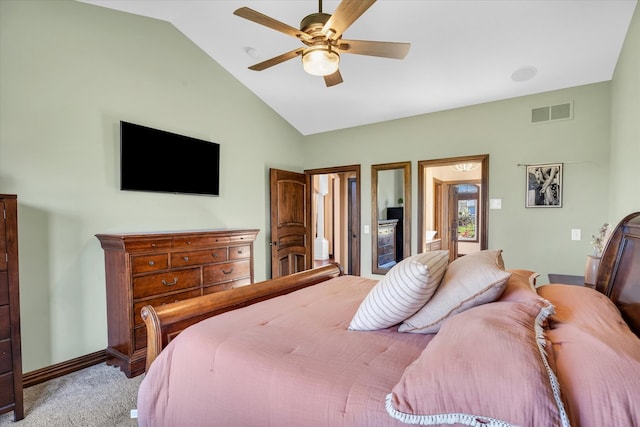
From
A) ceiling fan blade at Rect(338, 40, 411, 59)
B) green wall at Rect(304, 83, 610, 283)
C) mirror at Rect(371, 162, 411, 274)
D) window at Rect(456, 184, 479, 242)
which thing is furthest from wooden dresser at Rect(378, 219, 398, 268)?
window at Rect(456, 184, 479, 242)

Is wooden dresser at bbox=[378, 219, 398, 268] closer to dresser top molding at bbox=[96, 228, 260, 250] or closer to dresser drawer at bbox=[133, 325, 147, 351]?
dresser top molding at bbox=[96, 228, 260, 250]

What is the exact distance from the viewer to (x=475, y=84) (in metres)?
3.50

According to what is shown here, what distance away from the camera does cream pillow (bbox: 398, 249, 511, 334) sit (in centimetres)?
129

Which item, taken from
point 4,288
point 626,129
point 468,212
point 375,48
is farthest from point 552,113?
point 4,288

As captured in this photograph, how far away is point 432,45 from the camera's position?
3.03 meters

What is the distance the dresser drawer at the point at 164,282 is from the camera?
8.59 ft

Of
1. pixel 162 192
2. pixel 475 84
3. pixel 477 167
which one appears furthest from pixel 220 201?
pixel 477 167

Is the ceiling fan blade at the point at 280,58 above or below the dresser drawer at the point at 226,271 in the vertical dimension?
above

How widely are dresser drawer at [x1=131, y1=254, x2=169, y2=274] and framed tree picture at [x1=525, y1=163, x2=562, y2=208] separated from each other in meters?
3.94

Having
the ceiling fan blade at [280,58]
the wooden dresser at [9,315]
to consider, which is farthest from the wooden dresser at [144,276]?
the ceiling fan blade at [280,58]

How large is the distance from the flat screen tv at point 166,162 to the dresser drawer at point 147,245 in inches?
28.2

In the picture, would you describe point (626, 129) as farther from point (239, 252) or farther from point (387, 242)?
point (239, 252)

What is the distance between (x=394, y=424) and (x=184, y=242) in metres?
2.60

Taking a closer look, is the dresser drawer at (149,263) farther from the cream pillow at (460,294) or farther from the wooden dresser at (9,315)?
the cream pillow at (460,294)
